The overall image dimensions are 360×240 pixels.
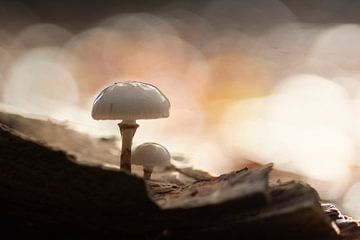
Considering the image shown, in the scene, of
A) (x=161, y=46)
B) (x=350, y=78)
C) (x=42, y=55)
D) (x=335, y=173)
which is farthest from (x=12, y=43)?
(x=335, y=173)

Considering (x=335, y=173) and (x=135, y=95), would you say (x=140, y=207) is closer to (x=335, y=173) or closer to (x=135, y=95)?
(x=135, y=95)

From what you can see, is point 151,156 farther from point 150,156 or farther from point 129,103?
point 129,103

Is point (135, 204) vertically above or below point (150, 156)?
below

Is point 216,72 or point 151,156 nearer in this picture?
point 151,156

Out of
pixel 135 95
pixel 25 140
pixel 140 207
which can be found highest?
pixel 135 95

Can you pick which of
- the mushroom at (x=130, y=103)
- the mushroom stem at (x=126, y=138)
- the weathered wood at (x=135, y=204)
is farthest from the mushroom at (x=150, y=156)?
the weathered wood at (x=135, y=204)

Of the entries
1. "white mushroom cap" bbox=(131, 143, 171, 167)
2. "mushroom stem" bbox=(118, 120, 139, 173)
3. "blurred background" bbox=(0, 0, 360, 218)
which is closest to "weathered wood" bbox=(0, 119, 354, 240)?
"mushroom stem" bbox=(118, 120, 139, 173)

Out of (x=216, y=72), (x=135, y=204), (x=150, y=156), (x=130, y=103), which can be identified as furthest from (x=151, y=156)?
(x=216, y=72)
